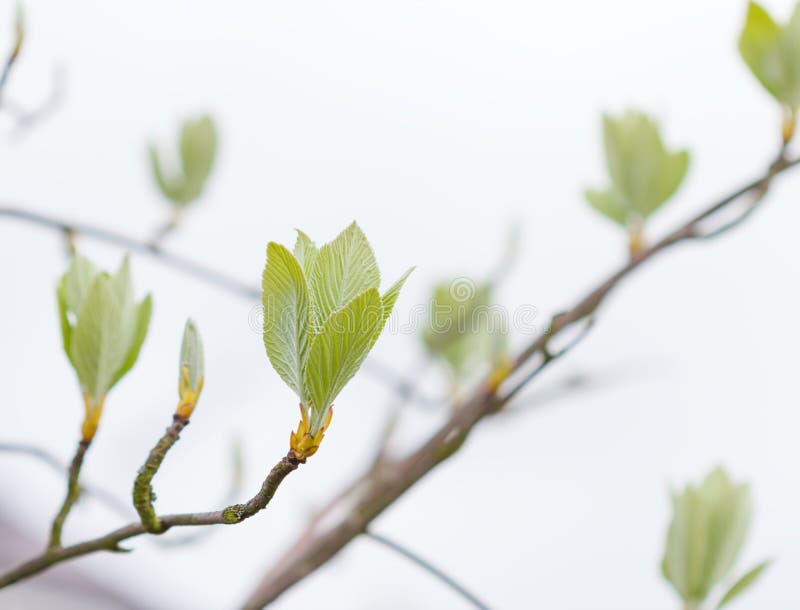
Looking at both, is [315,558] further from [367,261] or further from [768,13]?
[768,13]

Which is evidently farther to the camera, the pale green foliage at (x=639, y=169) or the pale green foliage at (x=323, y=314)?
the pale green foliage at (x=639, y=169)

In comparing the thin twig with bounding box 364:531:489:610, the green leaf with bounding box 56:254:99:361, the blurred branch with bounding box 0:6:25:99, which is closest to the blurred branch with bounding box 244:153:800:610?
the thin twig with bounding box 364:531:489:610

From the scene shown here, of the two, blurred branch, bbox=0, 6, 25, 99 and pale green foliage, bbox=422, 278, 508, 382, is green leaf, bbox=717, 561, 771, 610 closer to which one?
pale green foliage, bbox=422, 278, 508, 382

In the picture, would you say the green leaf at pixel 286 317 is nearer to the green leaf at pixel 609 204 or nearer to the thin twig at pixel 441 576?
the thin twig at pixel 441 576

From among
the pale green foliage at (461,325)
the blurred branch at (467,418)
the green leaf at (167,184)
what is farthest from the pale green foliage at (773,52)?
the green leaf at (167,184)

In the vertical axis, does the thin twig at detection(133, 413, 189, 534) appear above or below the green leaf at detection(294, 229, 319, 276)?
below

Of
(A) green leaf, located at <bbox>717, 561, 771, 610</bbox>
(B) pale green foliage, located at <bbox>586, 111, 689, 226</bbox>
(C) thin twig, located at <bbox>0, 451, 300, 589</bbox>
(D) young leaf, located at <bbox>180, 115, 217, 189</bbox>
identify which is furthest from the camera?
(D) young leaf, located at <bbox>180, 115, 217, 189</bbox>
